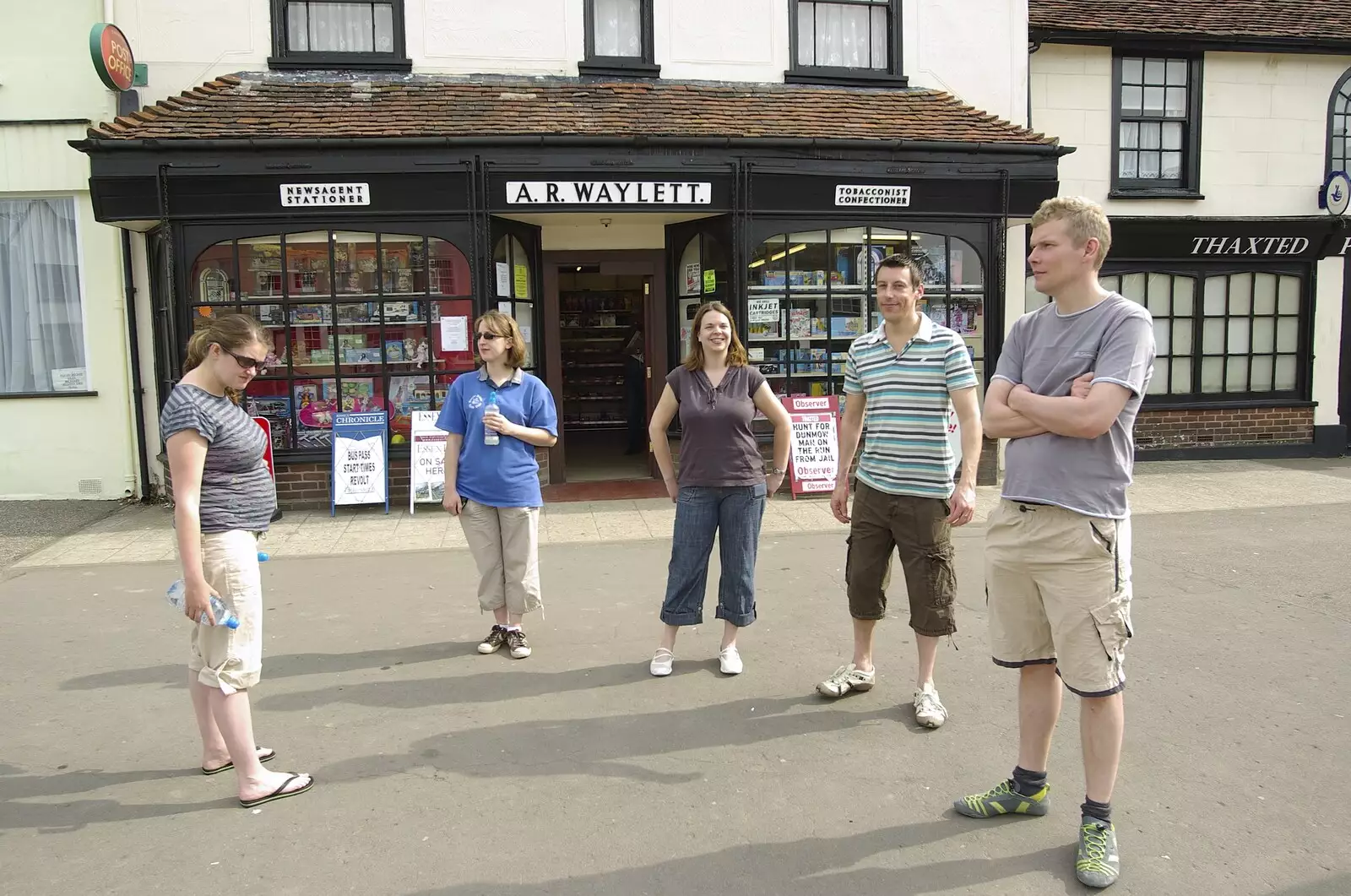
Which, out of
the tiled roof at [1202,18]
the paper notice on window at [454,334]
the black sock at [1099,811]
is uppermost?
the tiled roof at [1202,18]

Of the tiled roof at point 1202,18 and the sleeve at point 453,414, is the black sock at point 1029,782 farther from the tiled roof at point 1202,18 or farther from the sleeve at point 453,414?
the tiled roof at point 1202,18

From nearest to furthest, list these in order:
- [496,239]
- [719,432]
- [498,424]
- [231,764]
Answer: [231,764] < [719,432] < [498,424] < [496,239]

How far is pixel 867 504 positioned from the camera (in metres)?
4.43

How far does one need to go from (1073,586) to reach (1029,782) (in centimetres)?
80

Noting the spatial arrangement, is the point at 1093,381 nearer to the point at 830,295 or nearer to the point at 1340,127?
the point at 830,295

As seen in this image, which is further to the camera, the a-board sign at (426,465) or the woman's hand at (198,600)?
the a-board sign at (426,465)

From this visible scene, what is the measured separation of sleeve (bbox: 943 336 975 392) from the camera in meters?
4.18

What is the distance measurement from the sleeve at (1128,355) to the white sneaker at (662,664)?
2666 mm

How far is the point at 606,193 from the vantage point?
9.43 meters

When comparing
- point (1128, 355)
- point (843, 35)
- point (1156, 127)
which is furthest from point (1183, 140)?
point (1128, 355)

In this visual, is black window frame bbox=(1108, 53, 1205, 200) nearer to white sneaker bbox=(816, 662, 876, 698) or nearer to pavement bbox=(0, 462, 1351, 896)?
pavement bbox=(0, 462, 1351, 896)

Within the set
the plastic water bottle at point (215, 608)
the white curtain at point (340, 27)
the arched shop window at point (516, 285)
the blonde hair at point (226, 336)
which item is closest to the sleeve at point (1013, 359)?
the blonde hair at point (226, 336)

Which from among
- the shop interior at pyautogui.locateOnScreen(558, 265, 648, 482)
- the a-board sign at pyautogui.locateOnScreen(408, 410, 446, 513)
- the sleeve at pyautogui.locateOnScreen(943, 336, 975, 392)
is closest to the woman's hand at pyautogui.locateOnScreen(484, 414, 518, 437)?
the sleeve at pyautogui.locateOnScreen(943, 336, 975, 392)

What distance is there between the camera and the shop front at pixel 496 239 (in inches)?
358
